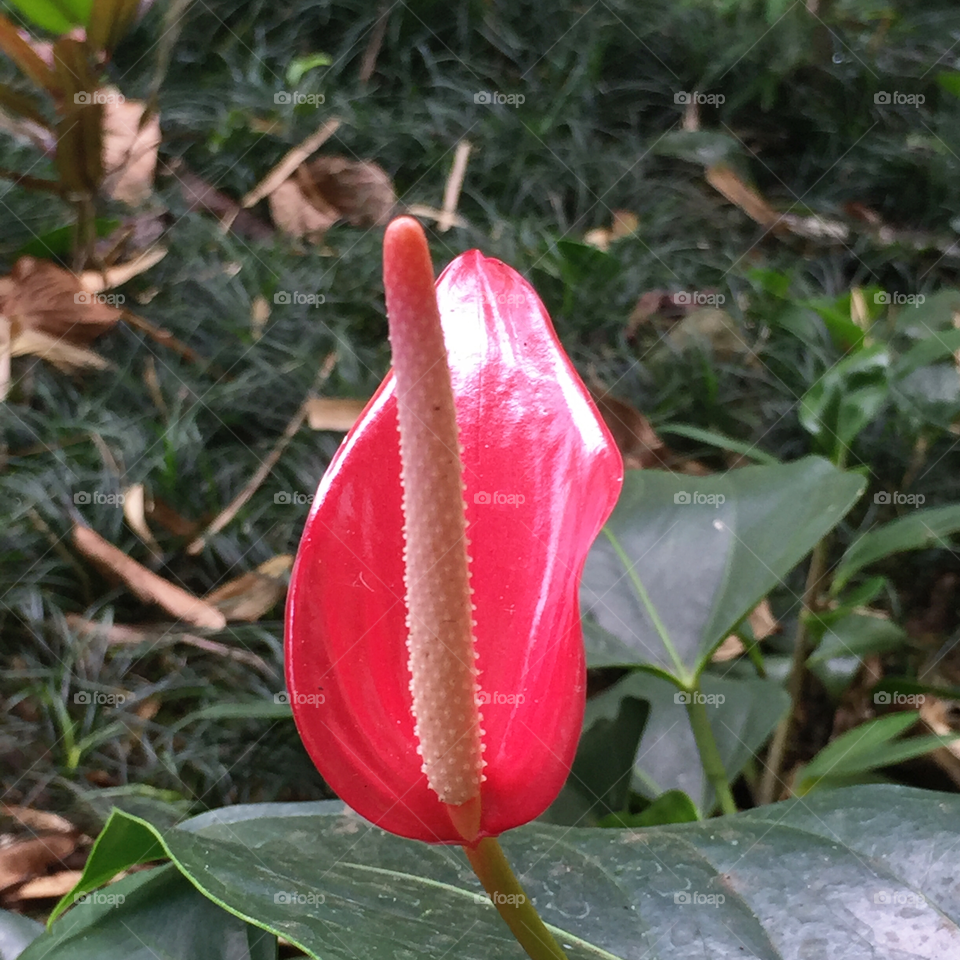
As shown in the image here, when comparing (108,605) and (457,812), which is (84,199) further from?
(457,812)

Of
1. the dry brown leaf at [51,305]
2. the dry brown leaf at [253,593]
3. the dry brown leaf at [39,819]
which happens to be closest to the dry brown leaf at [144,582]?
the dry brown leaf at [253,593]

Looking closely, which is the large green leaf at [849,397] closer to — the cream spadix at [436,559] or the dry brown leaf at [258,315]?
the cream spadix at [436,559]

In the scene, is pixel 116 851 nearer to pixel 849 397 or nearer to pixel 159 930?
pixel 159 930

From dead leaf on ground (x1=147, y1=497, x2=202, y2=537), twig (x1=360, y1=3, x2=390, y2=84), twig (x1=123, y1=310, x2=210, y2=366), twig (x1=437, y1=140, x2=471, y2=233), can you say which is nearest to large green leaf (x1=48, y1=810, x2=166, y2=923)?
dead leaf on ground (x1=147, y1=497, x2=202, y2=537)

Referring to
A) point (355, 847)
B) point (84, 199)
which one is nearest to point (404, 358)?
point (355, 847)

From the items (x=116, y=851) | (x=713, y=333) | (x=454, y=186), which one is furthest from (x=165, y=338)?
(x=116, y=851)
